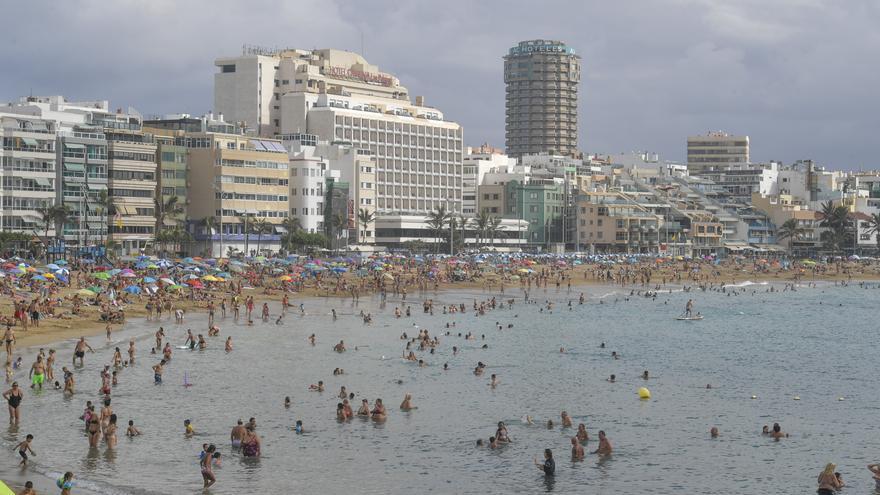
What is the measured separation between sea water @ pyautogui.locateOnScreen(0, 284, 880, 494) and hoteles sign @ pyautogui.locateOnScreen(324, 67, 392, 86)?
9903 centimetres

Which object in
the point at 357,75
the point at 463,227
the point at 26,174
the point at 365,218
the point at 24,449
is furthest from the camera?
the point at 357,75

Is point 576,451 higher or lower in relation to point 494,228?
lower

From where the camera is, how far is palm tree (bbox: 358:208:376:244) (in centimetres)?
14500

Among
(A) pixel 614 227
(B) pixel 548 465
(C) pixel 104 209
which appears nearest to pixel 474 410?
(B) pixel 548 465

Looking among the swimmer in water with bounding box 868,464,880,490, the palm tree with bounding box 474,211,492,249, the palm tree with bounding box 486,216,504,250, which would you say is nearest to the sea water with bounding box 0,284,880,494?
the swimmer in water with bounding box 868,464,880,490

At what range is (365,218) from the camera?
5694 inches

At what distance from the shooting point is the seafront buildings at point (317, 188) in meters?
112

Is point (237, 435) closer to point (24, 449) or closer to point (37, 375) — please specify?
point (24, 449)

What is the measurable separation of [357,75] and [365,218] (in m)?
40.7

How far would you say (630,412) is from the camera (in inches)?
1799

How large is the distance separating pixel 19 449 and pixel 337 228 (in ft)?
356

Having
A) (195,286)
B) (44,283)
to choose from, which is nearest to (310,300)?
(195,286)

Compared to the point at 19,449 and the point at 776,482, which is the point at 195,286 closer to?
the point at 19,449

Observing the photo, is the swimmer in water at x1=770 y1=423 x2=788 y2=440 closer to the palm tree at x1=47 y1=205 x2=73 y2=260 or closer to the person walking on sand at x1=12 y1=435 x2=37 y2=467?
the person walking on sand at x1=12 y1=435 x2=37 y2=467
